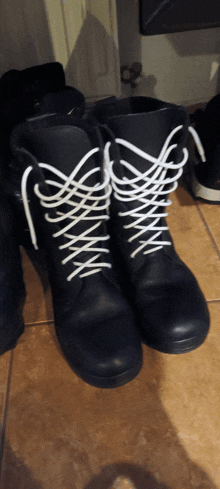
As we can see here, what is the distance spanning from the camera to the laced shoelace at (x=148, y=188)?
508mm

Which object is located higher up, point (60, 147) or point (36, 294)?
point (60, 147)

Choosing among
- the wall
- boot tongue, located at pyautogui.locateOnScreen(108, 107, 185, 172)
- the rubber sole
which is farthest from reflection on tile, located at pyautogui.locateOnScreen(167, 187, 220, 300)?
the wall

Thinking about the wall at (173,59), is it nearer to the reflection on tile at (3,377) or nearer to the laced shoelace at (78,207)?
the laced shoelace at (78,207)

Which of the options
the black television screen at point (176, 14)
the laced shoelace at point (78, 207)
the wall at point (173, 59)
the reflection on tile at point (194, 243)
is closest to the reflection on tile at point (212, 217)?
the reflection on tile at point (194, 243)

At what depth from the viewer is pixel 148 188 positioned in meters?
0.55

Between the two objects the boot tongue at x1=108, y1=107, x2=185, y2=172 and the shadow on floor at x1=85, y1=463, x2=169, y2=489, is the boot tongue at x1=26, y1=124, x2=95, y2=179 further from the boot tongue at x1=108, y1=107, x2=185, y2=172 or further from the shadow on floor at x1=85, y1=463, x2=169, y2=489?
the shadow on floor at x1=85, y1=463, x2=169, y2=489

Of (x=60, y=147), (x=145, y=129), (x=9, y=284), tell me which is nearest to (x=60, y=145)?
(x=60, y=147)

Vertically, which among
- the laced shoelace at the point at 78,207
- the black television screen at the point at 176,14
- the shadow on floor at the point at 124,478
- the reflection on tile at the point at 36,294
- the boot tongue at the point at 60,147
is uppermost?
the black television screen at the point at 176,14

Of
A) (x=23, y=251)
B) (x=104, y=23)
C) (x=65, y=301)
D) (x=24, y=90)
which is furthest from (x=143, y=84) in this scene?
(x=65, y=301)

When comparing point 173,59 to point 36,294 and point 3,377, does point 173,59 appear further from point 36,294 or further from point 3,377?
point 3,377

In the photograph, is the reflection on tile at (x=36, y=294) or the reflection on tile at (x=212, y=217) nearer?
the reflection on tile at (x=36, y=294)

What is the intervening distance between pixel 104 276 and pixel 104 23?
731 millimetres

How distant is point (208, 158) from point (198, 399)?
1.68 feet

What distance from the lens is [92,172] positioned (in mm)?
489
